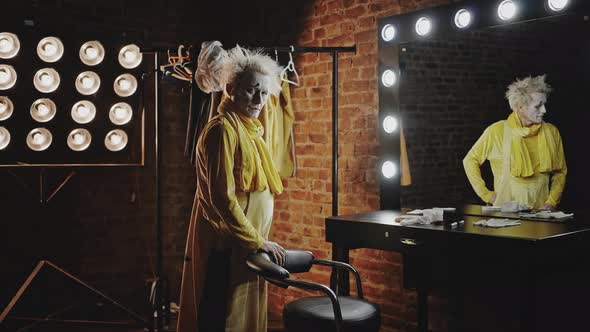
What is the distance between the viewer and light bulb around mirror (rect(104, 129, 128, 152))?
4000mm

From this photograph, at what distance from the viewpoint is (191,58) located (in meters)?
3.41

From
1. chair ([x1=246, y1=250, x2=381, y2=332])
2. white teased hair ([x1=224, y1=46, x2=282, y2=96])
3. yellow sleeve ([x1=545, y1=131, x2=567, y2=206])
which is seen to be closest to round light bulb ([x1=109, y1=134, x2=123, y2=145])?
white teased hair ([x1=224, y1=46, x2=282, y2=96])

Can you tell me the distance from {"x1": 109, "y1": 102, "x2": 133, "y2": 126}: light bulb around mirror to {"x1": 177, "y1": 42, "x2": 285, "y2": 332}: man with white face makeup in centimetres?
110

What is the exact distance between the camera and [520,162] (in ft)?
10.3

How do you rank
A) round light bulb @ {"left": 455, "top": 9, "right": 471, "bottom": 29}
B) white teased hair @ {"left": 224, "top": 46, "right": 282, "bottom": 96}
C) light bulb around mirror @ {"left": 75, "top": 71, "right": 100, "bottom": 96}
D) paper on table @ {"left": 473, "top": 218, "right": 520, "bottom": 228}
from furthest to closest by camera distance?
light bulb around mirror @ {"left": 75, "top": 71, "right": 100, "bottom": 96} → round light bulb @ {"left": 455, "top": 9, "right": 471, "bottom": 29} → white teased hair @ {"left": 224, "top": 46, "right": 282, "bottom": 96} → paper on table @ {"left": 473, "top": 218, "right": 520, "bottom": 228}

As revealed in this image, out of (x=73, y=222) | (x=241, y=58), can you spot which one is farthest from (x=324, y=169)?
(x=73, y=222)

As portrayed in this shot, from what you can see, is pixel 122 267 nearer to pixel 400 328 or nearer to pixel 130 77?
pixel 130 77

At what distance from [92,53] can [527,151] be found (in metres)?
2.45

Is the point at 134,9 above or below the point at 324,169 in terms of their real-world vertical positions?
above

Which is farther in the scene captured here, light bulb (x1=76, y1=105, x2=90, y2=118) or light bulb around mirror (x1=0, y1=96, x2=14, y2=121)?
light bulb (x1=76, y1=105, x2=90, y2=118)

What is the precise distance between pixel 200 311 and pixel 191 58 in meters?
1.29

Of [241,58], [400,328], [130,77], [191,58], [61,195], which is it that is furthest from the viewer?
[61,195]

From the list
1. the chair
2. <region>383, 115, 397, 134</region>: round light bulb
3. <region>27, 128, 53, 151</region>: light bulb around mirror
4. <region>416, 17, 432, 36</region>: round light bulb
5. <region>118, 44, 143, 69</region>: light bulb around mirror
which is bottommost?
the chair

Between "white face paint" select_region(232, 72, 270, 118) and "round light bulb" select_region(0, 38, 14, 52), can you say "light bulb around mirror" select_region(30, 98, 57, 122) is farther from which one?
"white face paint" select_region(232, 72, 270, 118)
